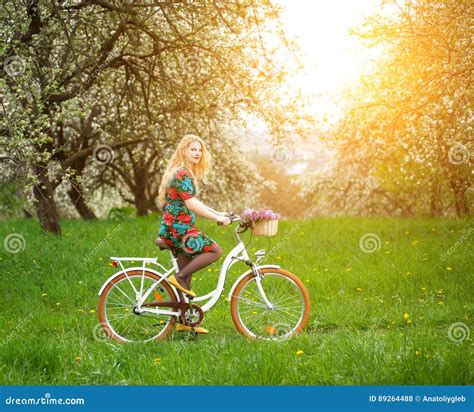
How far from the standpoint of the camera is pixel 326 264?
9570mm

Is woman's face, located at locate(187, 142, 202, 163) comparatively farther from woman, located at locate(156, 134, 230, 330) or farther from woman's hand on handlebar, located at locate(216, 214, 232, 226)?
woman's hand on handlebar, located at locate(216, 214, 232, 226)

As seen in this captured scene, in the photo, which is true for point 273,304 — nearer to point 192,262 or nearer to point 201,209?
point 192,262

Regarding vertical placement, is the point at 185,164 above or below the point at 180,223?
above

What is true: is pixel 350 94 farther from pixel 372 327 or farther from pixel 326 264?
pixel 372 327

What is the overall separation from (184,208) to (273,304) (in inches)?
54.7


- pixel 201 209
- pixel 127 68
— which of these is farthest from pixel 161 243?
pixel 127 68

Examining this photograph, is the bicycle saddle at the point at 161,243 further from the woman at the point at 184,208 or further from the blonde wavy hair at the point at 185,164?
the blonde wavy hair at the point at 185,164

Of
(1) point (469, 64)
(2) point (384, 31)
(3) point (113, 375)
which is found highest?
(2) point (384, 31)

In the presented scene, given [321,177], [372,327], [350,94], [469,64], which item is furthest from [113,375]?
[321,177]

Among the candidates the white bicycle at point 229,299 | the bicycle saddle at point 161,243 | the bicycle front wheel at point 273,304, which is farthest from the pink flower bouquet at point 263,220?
the bicycle saddle at point 161,243

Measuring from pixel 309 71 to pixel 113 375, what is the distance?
10.7 meters

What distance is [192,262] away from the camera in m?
5.97

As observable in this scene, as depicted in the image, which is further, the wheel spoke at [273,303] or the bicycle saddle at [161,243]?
the wheel spoke at [273,303]

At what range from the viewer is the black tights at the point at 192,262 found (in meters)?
5.96
